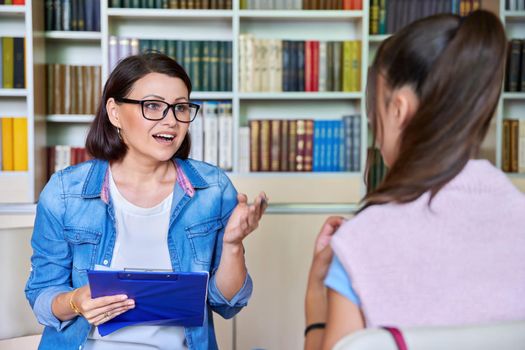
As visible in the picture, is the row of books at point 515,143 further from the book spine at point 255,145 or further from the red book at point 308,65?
the book spine at point 255,145

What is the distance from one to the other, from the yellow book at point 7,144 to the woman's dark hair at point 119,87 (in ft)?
6.27

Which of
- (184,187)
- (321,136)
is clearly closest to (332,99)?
(321,136)

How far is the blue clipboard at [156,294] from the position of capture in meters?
1.29

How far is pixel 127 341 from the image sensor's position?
1534mm

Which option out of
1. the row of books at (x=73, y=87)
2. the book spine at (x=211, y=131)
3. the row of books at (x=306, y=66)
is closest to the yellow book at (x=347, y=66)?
the row of books at (x=306, y=66)

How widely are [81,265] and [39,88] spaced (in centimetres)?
204

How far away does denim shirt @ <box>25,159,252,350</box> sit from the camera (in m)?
1.57

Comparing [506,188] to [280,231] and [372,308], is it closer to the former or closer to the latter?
[372,308]

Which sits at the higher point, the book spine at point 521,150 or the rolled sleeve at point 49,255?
the book spine at point 521,150

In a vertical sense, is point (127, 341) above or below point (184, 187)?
below

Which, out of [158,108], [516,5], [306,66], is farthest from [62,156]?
[516,5]

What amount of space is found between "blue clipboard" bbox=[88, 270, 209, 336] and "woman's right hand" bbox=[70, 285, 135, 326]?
0.04 feet

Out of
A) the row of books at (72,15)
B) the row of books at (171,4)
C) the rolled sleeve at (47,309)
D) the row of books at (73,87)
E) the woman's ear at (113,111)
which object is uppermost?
the row of books at (171,4)

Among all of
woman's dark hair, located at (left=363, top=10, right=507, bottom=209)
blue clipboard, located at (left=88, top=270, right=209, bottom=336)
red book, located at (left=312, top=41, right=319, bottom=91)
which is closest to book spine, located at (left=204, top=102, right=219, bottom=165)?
red book, located at (left=312, top=41, right=319, bottom=91)
